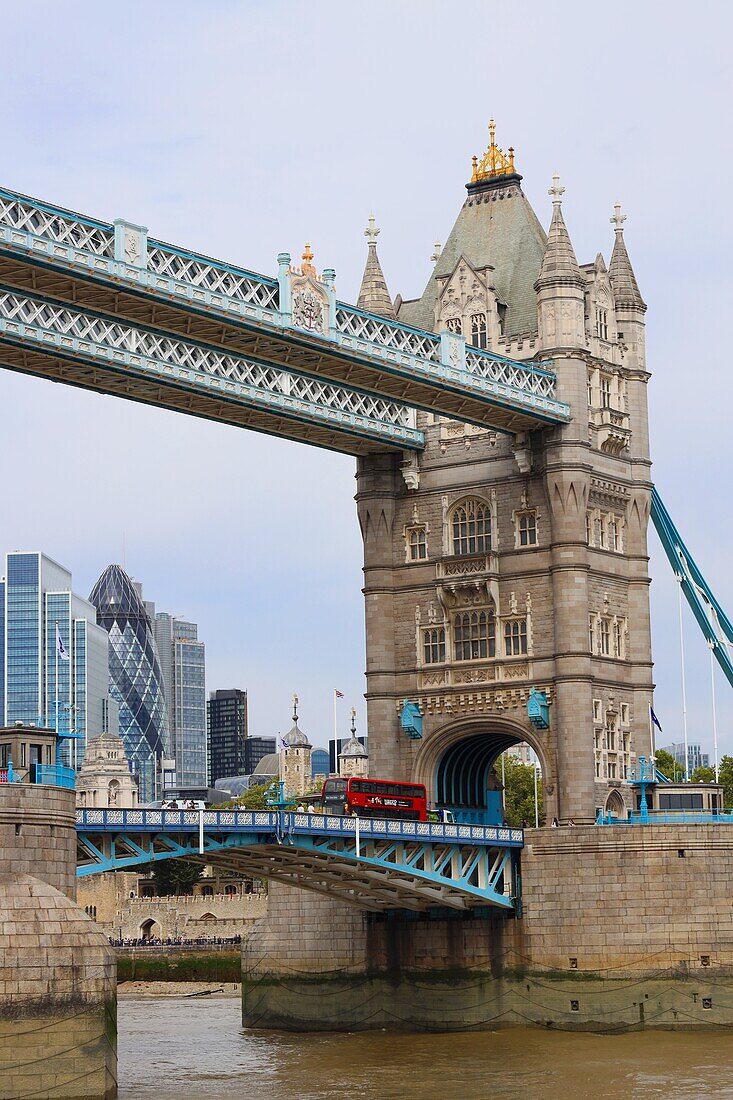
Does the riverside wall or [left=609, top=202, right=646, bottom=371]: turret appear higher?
[left=609, top=202, right=646, bottom=371]: turret

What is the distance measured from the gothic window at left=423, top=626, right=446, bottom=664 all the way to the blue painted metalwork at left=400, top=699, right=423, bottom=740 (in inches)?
81.0

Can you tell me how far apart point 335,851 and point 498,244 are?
105 feet

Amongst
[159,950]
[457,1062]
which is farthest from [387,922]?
[159,950]

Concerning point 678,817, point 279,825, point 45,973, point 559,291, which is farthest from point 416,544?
point 45,973

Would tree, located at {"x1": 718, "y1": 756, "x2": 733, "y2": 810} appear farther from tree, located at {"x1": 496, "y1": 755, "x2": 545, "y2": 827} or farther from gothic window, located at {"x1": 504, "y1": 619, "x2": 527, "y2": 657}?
gothic window, located at {"x1": 504, "y1": 619, "x2": 527, "y2": 657}

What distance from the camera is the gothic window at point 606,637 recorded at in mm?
86000

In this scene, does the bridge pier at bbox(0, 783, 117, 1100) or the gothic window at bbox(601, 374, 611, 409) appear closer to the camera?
the bridge pier at bbox(0, 783, 117, 1100)

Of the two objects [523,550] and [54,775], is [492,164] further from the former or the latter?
[54,775]

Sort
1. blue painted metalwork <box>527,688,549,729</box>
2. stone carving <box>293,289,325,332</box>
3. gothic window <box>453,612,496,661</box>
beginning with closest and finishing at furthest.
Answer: stone carving <box>293,289,325,332</box>
blue painted metalwork <box>527,688,549,729</box>
gothic window <box>453,612,496,661</box>

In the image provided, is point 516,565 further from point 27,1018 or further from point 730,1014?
point 27,1018

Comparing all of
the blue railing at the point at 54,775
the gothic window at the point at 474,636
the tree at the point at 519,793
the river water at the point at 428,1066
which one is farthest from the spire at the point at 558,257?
the tree at the point at 519,793

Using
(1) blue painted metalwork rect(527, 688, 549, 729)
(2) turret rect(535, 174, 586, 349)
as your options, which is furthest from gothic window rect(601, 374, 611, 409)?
(1) blue painted metalwork rect(527, 688, 549, 729)

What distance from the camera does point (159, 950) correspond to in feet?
442

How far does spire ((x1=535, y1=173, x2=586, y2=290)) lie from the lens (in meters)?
85.9
